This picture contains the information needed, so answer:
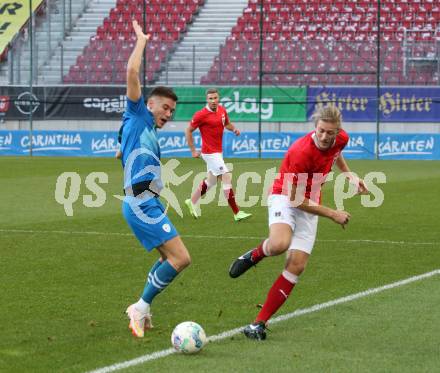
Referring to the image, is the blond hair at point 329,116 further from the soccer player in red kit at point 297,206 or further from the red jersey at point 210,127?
the red jersey at point 210,127

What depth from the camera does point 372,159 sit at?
3284cm

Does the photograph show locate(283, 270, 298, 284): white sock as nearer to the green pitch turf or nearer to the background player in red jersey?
the green pitch turf

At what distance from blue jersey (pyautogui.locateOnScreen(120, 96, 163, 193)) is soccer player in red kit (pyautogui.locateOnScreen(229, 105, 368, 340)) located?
39.0 inches

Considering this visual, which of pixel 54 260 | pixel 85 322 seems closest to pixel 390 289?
pixel 85 322

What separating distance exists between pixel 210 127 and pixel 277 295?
417 inches

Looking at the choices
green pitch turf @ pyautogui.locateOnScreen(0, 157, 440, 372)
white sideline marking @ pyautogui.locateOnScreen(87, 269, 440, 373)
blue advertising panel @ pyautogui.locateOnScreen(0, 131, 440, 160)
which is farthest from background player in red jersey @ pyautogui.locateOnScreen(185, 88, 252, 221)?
blue advertising panel @ pyautogui.locateOnScreen(0, 131, 440, 160)

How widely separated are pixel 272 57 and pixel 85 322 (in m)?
29.8

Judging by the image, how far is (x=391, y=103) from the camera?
1339 inches

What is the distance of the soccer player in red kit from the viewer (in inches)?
287

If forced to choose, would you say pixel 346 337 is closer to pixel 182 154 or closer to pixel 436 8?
pixel 182 154

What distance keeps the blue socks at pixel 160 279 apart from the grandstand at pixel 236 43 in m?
26.1

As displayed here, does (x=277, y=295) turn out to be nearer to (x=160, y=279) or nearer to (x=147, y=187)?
(x=160, y=279)

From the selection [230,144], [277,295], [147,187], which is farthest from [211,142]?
[230,144]

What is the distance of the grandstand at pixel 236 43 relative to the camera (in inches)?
1423
